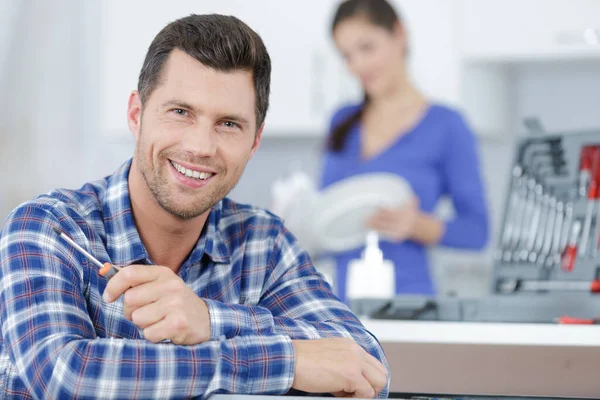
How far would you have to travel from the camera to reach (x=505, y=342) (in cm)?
128

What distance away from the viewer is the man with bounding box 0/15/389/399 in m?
0.92

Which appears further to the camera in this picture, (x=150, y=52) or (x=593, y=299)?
(x=593, y=299)

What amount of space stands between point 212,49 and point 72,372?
1.47 feet

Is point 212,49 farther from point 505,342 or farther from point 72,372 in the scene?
point 505,342

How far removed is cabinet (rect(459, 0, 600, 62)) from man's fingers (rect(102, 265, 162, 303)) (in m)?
2.57

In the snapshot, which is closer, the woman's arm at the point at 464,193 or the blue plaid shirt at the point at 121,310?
the blue plaid shirt at the point at 121,310

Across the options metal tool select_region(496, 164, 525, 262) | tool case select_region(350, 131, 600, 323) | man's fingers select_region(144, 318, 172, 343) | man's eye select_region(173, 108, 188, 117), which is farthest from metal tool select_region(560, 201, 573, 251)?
man's fingers select_region(144, 318, 172, 343)

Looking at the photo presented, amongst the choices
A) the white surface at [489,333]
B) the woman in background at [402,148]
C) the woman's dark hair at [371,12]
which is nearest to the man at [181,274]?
the white surface at [489,333]

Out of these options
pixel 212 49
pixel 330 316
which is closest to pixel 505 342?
pixel 330 316

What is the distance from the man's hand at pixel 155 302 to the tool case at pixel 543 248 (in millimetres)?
661

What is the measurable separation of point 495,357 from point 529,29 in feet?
7.11

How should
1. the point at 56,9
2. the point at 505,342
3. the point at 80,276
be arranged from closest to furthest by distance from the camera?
the point at 80,276 → the point at 505,342 → the point at 56,9

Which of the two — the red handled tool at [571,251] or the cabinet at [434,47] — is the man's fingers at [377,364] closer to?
the red handled tool at [571,251]

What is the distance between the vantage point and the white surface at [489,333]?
1.26 metres
